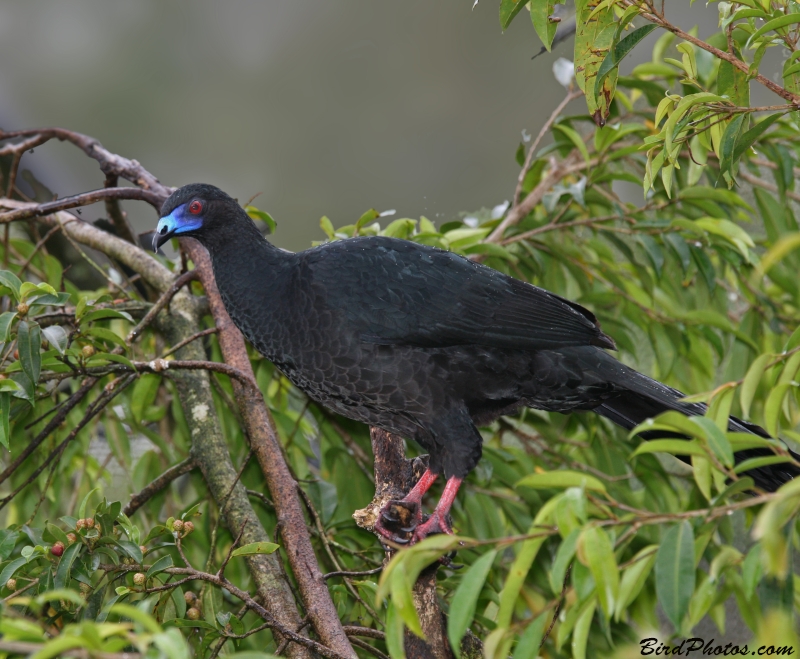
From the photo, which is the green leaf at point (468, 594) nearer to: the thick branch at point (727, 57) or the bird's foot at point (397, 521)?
the thick branch at point (727, 57)

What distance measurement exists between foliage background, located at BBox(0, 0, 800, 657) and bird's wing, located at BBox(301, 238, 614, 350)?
0.55 metres

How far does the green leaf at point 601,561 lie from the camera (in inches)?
38.6

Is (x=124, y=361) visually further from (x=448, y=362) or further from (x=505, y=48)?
(x=505, y=48)

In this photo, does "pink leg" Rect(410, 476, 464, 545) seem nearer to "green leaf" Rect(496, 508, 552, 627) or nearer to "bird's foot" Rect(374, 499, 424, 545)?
"bird's foot" Rect(374, 499, 424, 545)

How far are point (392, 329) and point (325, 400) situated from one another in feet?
1.05

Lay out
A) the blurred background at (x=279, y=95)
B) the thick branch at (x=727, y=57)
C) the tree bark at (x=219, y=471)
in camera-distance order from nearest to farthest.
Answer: the thick branch at (x=727, y=57) < the tree bark at (x=219, y=471) < the blurred background at (x=279, y=95)

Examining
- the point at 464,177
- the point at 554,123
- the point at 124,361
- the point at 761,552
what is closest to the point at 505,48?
the point at 464,177

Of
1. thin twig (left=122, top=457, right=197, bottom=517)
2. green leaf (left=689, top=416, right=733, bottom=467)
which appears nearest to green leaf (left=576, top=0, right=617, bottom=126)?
green leaf (left=689, top=416, right=733, bottom=467)

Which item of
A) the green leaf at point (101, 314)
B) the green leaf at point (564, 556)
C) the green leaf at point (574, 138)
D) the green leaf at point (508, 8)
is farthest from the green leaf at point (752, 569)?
the green leaf at point (574, 138)

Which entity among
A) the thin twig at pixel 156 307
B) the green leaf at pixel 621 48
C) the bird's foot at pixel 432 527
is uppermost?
the thin twig at pixel 156 307

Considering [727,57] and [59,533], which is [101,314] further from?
[727,57]

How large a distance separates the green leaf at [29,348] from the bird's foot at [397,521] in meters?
1.06

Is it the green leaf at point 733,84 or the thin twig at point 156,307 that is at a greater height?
the thin twig at point 156,307

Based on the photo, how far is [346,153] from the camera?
15.7 feet
